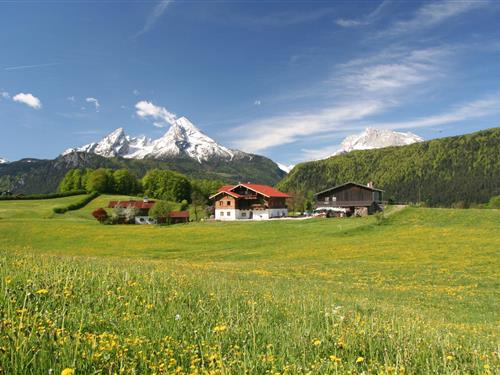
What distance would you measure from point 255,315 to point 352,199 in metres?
102

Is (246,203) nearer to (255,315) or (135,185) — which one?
(135,185)

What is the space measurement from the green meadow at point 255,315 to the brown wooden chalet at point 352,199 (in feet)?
193

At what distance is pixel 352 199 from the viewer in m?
106

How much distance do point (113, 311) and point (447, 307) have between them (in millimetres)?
17768

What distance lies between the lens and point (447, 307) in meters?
18.7

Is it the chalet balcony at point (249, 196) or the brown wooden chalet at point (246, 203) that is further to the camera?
the chalet balcony at point (249, 196)

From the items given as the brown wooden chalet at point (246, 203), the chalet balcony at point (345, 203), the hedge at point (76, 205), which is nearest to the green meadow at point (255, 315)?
the chalet balcony at point (345, 203)

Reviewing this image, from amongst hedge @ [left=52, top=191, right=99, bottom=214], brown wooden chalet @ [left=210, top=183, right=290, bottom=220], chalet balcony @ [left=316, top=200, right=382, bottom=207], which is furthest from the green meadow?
hedge @ [left=52, top=191, right=99, bottom=214]

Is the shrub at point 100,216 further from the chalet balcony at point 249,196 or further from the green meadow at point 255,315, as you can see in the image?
the green meadow at point 255,315

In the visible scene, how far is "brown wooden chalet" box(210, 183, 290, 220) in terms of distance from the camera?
110 m

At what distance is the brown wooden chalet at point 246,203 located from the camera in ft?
360

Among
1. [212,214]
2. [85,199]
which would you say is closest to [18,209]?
[85,199]

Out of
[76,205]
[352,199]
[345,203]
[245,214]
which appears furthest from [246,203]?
[76,205]

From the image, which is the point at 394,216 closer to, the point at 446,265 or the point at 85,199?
the point at 446,265
